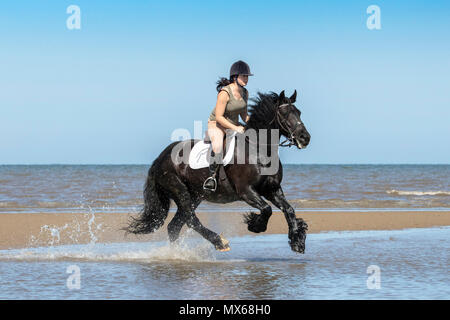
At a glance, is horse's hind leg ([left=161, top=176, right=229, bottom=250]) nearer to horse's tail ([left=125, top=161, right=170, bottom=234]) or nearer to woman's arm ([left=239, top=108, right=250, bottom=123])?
horse's tail ([left=125, top=161, right=170, bottom=234])

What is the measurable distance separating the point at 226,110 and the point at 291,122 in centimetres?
110

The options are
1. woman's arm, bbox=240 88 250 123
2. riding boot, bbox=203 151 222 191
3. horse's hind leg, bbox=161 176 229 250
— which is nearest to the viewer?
riding boot, bbox=203 151 222 191

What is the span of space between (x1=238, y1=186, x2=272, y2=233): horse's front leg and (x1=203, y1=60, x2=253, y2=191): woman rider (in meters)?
0.62

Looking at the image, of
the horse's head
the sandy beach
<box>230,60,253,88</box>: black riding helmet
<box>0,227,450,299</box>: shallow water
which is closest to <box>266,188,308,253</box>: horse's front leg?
<box>0,227,450,299</box>: shallow water

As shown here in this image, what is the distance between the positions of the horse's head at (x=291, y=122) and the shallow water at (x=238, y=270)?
1.87 meters

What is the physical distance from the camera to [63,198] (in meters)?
27.0

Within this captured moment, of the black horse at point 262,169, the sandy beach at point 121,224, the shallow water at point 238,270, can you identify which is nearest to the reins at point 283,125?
the black horse at point 262,169

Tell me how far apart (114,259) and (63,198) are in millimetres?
17610

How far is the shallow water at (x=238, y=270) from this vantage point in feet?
23.7

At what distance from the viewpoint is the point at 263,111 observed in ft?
31.1

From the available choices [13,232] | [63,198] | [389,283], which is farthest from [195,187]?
[63,198]

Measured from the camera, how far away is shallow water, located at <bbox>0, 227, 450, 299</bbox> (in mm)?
7234

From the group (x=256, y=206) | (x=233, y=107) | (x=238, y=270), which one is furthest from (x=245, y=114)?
(x=238, y=270)

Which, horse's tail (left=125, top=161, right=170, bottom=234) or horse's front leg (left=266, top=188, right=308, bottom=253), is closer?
horse's front leg (left=266, top=188, right=308, bottom=253)
